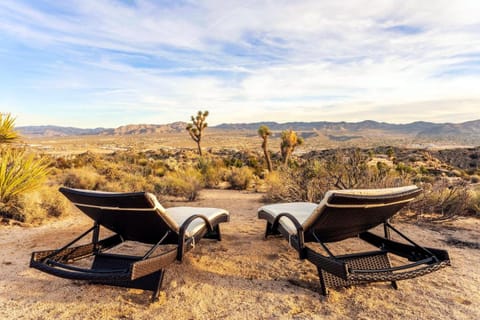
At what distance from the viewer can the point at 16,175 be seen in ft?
21.1

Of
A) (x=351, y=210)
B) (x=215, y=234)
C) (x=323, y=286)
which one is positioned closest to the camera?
(x=351, y=210)

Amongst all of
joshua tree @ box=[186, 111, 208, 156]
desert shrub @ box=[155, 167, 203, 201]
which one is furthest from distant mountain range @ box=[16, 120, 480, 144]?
desert shrub @ box=[155, 167, 203, 201]

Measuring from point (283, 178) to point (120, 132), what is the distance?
15111cm

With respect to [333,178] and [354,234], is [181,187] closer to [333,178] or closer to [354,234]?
[333,178]

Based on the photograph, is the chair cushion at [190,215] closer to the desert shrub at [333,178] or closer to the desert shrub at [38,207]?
the desert shrub at [333,178]

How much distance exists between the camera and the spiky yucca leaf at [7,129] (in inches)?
285

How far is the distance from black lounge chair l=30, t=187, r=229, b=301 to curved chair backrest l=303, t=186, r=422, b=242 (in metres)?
1.40

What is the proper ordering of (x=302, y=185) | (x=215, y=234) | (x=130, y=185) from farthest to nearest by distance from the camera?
(x=130, y=185) < (x=302, y=185) < (x=215, y=234)

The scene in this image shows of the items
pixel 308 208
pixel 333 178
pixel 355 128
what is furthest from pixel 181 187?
pixel 355 128

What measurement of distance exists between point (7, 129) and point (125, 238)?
573 centimetres

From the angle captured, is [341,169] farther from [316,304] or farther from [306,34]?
[306,34]

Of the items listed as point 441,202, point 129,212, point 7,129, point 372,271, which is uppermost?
point 7,129

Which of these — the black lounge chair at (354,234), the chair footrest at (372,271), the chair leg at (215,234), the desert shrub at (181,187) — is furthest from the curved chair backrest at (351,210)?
the desert shrub at (181,187)

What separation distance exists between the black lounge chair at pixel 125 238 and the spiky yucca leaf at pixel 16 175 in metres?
3.93
